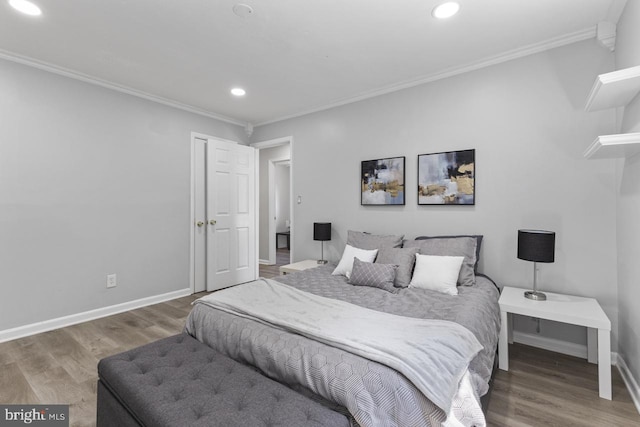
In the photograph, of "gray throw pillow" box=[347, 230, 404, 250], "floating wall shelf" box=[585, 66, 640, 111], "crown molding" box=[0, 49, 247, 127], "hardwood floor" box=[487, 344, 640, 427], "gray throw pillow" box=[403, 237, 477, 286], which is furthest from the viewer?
"gray throw pillow" box=[347, 230, 404, 250]

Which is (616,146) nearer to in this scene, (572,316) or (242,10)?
(572,316)

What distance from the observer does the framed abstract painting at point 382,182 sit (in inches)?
131

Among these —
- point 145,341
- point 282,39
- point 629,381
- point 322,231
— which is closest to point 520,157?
point 629,381

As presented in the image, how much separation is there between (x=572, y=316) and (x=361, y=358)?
1604 mm

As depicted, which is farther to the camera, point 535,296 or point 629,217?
point 535,296

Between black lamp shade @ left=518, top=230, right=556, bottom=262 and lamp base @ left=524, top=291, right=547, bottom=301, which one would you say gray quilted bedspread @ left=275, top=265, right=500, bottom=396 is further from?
black lamp shade @ left=518, top=230, right=556, bottom=262

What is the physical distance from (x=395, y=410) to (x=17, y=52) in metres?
3.96

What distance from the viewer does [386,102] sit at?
3449 millimetres

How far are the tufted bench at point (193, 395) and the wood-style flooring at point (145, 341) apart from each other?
62cm

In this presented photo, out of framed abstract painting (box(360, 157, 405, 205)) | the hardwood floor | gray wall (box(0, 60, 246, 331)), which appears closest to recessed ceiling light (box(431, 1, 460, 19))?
framed abstract painting (box(360, 157, 405, 205))

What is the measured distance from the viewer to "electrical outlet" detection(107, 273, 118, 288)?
3.37 metres

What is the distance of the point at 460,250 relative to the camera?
2615mm

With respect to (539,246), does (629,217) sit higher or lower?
higher

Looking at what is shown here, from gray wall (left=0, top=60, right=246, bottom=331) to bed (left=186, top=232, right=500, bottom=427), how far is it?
2.01 metres
